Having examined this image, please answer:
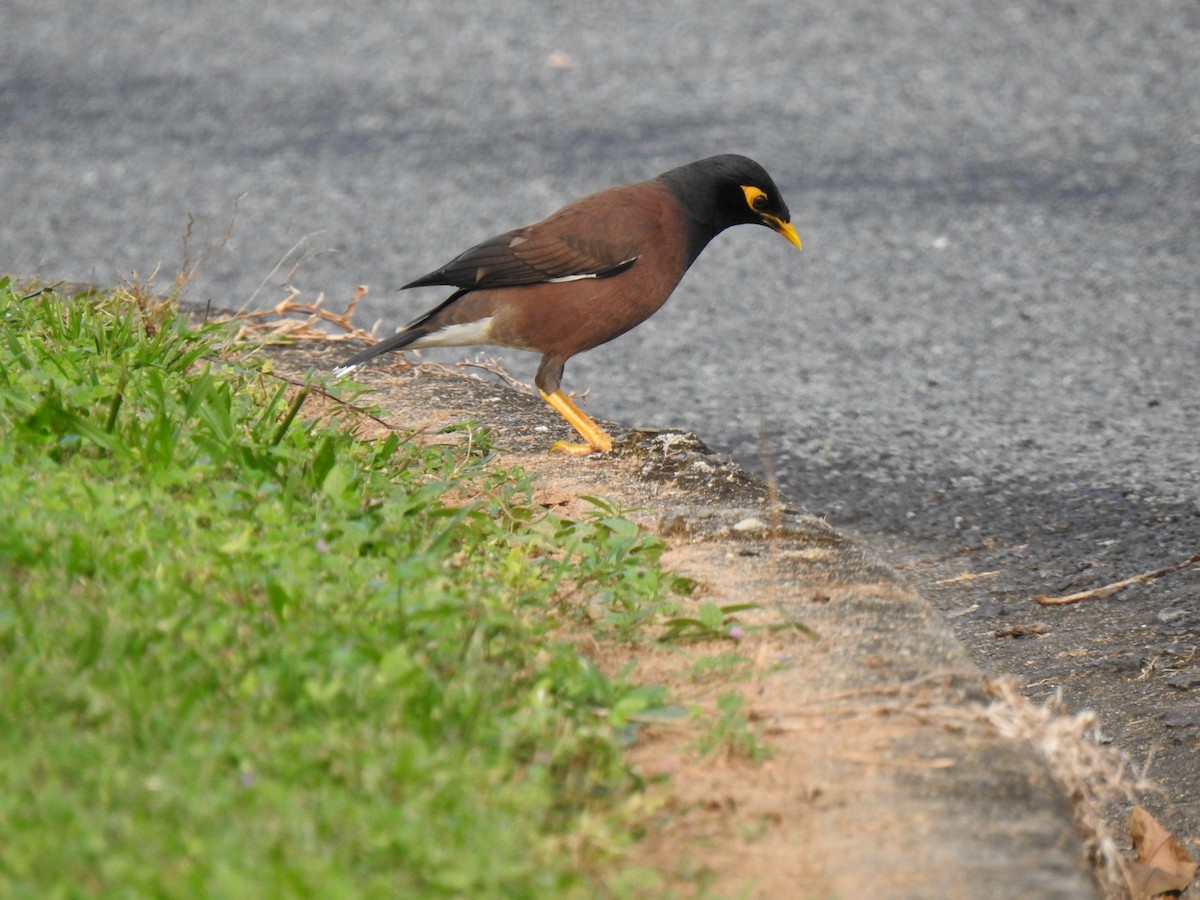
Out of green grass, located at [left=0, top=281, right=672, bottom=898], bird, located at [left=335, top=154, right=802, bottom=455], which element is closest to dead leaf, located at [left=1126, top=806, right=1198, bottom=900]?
green grass, located at [left=0, top=281, right=672, bottom=898]

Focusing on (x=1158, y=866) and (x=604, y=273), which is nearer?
(x=1158, y=866)

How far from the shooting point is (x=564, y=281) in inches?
211

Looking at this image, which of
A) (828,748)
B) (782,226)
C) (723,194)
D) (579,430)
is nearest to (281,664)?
(828,748)

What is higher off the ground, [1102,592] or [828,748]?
[828,748]

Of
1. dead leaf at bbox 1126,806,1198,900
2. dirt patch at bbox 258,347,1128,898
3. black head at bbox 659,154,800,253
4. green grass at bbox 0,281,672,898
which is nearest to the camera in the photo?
green grass at bbox 0,281,672,898

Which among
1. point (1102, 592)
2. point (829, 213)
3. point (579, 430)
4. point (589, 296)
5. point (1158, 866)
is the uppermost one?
point (589, 296)

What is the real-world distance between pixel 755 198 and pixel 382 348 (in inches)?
61.1

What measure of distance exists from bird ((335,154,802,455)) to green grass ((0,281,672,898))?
119cm

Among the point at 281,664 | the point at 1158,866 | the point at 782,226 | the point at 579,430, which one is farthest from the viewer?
the point at 782,226

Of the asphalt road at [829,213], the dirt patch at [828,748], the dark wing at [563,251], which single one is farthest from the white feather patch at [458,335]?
the dirt patch at [828,748]

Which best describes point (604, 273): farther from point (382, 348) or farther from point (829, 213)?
point (829, 213)

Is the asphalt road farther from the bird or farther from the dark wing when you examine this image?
the dark wing

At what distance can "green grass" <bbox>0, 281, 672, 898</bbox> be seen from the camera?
2.45 metres

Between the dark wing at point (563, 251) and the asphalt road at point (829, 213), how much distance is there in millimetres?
748
